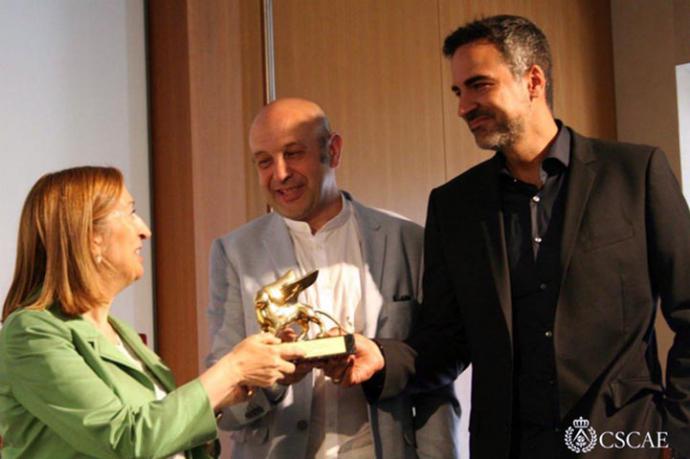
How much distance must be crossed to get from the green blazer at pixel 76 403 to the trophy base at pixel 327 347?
29cm

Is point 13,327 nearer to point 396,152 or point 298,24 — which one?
point 298,24

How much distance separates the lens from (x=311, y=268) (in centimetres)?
278

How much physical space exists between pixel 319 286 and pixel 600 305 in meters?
0.76

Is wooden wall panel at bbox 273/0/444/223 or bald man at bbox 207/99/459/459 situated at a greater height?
wooden wall panel at bbox 273/0/444/223

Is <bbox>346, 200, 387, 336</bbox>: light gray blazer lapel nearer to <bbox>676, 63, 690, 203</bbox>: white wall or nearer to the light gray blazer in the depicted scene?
the light gray blazer

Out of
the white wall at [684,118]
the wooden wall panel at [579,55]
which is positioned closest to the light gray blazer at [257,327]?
the wooden wall panel at [579,55]

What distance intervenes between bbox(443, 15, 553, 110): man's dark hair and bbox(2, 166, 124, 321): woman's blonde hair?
45.4 inches

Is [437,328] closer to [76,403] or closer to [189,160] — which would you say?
[76,403]

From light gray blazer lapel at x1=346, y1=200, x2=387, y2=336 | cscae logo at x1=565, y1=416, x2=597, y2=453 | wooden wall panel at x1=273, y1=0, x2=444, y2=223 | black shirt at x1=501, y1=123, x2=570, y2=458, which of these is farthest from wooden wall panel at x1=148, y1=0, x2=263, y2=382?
cscae logo at x1=565, y1=416, x2=597, y2=453

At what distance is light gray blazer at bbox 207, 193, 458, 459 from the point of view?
2582 millimetres

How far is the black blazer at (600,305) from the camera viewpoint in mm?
2369

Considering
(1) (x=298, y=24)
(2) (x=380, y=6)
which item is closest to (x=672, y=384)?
(1) (x=298, y=24)

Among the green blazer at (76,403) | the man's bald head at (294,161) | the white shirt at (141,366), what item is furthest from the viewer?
the man's bald head at (294,161)

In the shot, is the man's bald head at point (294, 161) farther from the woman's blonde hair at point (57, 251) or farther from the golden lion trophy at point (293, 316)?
the woman's blonde hair at point (57, 251)
